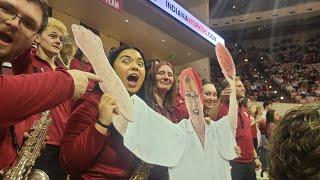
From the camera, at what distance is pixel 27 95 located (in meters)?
1.07

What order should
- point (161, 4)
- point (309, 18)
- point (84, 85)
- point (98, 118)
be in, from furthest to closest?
1. point (309, 18)
2. point (161, 4)
3. point (98, 118)
4. point (84, 85)

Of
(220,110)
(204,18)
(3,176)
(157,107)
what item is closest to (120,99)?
(157,107)

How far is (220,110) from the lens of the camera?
9.95ft

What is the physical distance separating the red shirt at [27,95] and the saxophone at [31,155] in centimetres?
20

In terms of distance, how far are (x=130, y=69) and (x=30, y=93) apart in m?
0.94

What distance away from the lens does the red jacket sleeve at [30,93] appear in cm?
104

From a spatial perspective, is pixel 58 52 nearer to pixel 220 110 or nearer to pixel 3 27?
pixel 3 27

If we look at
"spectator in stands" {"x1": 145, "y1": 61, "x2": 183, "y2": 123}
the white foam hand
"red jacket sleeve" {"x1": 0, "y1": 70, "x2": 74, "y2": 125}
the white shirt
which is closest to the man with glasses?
"red jacket sleeve" {"x1": 0, "y1": 70, "x2": 74, "y2": 125}

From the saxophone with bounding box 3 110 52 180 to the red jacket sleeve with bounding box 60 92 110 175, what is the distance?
0.14 meters

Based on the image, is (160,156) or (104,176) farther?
(160,156)

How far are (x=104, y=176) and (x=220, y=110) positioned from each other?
1391 millimetres

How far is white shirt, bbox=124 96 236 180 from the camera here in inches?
80.0

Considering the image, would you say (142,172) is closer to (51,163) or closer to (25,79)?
(51,163)

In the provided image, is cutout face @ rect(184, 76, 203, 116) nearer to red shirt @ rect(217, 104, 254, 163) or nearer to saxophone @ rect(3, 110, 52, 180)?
red shirt @ rect(217, 104, 254, 163)
